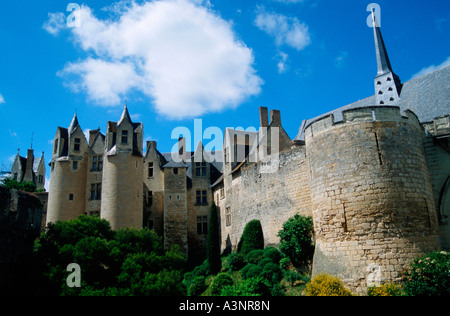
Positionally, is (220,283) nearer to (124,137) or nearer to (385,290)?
(385,290)

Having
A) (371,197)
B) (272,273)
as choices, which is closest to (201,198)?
(272,273)

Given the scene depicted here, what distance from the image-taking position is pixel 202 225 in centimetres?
3281

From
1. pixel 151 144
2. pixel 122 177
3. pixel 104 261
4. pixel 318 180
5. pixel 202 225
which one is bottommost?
pixel 104 261

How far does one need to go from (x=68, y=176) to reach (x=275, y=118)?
55.9 ft

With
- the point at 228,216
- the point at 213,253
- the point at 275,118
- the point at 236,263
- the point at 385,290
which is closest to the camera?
the point at 385,290

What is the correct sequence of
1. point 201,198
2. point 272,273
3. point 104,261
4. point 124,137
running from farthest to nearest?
point 201,198, point 124,137, point 104,261, point 272,273

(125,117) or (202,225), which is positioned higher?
(125,117)

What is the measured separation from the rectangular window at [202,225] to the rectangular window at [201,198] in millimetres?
1296

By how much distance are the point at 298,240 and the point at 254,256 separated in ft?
11.8

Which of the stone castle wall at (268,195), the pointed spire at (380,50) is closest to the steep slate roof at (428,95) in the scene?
the stone castle wall at (268,195)

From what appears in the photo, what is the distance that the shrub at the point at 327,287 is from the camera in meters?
13.1

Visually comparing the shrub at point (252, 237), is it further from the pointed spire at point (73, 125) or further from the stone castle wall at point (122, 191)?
the pointed spire at point (73, 125)

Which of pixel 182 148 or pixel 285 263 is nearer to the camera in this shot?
pixel 285 263
